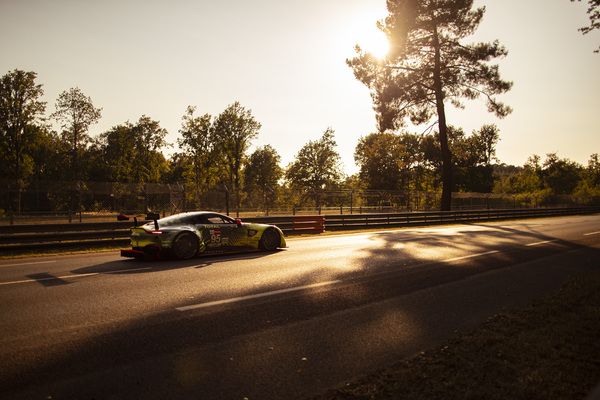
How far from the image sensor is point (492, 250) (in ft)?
37.3

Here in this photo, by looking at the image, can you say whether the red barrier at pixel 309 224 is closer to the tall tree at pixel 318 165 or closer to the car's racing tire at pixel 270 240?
the car's racing tire at pixel 270 240

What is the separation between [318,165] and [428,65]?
48677 millimetres

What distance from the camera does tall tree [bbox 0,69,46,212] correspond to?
1419 inches

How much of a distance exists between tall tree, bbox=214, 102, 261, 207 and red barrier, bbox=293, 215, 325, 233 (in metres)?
41.8

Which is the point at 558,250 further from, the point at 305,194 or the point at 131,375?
the point at 305,194

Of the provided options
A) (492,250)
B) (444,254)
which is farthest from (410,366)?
(492,250)

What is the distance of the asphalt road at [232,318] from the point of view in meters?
3.13

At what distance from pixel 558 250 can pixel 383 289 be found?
838 centimetres

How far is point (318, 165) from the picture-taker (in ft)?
248

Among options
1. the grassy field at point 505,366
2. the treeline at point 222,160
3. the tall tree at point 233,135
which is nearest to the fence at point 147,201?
the treeline at point 222,160

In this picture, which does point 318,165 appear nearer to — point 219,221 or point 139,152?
point 139,152

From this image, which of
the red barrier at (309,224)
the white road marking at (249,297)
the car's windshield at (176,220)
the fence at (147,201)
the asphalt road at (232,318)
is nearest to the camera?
the asphalt road at (232,318)

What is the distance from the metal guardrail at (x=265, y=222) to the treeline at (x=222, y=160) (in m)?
3.90

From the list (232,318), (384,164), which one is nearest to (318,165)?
(384,164)
